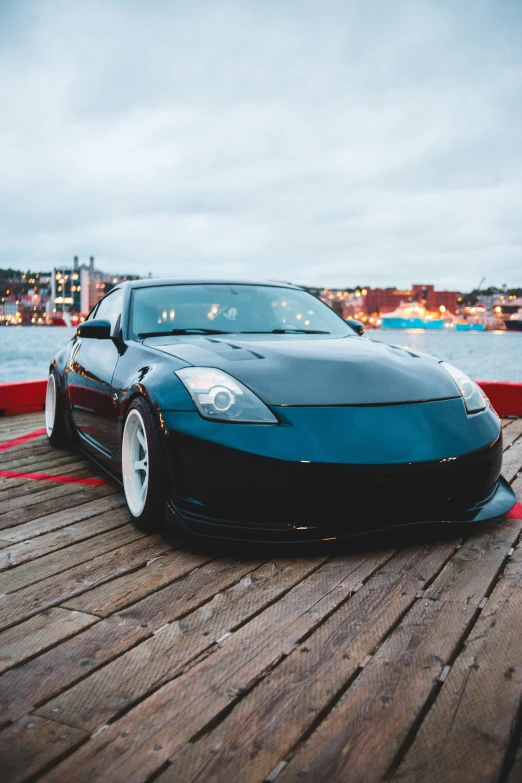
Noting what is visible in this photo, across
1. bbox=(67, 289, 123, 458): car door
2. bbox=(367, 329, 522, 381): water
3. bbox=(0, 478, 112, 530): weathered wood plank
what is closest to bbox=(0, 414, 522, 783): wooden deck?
bbox=(0, 478, 112, 530): weathered wood plank

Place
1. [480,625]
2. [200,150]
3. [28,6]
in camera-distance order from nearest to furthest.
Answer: [480,625]
[28,6]
[200,150]

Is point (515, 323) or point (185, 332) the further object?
point (515, 323)

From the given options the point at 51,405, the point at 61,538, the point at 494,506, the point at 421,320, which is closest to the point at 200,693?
the point at 61,538

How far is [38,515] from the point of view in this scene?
9.77ft

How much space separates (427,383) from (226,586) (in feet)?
3.95

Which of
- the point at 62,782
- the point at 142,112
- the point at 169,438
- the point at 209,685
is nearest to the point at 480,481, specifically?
the point at 169,438

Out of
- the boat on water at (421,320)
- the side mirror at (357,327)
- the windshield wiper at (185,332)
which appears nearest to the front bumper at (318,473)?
the windshield wiper at (185,332)

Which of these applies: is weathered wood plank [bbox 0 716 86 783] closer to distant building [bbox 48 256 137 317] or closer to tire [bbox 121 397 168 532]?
tire [bbox 121 397 168 532]

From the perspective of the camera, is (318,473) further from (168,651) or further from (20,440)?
(20,440)

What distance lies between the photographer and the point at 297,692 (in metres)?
1.46

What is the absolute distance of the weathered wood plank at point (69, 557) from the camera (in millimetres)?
2188

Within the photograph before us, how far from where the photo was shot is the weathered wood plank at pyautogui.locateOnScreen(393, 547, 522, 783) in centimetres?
118

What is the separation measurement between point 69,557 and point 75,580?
0.83ft

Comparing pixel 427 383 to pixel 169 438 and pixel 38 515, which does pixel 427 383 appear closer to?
pixel 169 438
